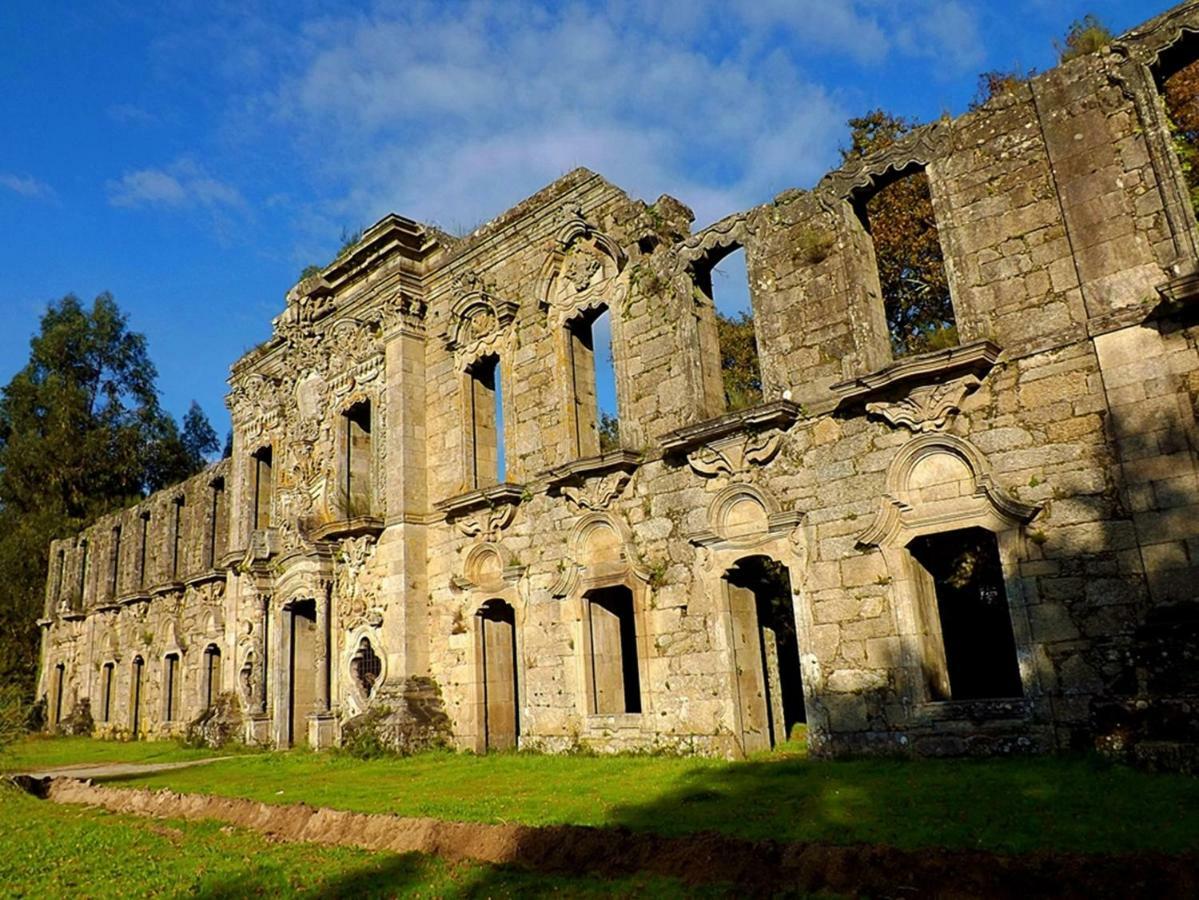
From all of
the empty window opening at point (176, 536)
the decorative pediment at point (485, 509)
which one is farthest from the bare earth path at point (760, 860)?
the empty window opening at point (176, 536)

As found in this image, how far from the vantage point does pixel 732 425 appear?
10.4 metres

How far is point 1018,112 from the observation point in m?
9.16

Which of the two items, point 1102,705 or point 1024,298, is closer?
point 1102,705

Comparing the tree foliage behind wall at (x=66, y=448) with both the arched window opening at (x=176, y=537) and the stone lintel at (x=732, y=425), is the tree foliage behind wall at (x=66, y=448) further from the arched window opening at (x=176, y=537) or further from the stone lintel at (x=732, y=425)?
the stone lintel at (x=732, y=425)

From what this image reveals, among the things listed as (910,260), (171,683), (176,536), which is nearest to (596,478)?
(910,260)

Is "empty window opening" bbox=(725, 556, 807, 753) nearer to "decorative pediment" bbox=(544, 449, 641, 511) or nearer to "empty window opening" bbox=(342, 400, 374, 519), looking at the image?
"decorative pediment" bbox=(544, 449, 641, 511)

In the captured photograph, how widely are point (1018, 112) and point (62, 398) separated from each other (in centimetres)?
3201

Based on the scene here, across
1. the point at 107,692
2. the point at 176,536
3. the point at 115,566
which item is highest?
the point at 176,536

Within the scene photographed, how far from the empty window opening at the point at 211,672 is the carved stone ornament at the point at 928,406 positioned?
55.1ft

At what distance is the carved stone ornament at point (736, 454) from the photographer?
33.5 ft

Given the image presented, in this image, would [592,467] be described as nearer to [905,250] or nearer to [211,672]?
[905,250]

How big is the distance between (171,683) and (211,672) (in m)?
2.28

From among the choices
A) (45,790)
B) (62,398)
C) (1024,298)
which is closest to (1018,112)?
(1024,298)

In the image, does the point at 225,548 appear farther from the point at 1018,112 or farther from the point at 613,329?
the point at 1018,112
